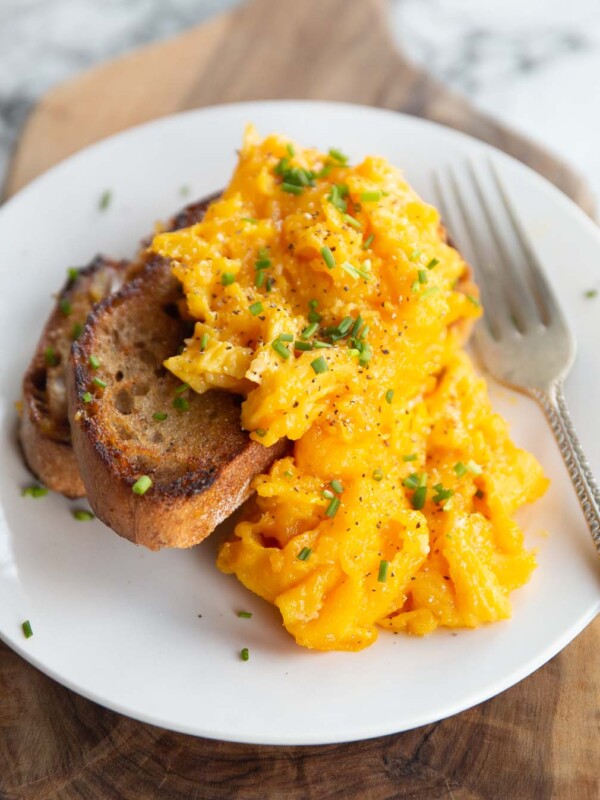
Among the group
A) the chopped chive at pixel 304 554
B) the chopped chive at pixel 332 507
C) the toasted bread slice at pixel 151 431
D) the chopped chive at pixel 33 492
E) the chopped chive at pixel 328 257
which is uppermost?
the chopped chive at pixel 328 257

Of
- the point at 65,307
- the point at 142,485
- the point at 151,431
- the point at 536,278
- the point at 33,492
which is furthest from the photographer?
the point at 536,278

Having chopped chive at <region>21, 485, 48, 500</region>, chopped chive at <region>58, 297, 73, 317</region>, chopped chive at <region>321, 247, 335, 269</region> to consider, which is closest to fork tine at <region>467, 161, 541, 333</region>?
chopped chive at <region>321, 247, 335, 269</region>

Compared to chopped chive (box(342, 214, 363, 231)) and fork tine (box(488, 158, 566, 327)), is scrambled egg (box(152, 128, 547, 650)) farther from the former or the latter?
fork tine (box(488, 158, 566, 327))

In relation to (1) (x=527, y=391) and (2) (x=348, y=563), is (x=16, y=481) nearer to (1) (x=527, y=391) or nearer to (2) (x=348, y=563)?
(2) (x=348, y=563)

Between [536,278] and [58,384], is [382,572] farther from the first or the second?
[536,278]

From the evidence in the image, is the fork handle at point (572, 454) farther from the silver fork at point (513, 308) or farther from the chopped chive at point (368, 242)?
the chopped chive at point (368, 242)

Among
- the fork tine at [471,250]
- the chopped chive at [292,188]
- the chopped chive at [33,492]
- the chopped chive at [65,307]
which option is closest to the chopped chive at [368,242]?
the chopped chive at [292,188]

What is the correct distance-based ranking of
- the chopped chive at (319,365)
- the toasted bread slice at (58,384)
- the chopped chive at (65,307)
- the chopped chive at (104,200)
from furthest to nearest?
the chopped chive at (104,200)
the chopped chive at (65,307)
the toasted bread slice at (58,384)
the chopped chive at (319,365)

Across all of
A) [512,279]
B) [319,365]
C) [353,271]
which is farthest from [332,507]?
[512,279]
